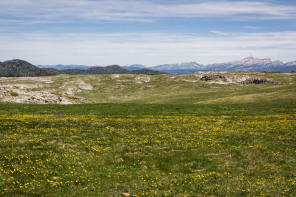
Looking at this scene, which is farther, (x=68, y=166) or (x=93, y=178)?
(x=68, y=166)

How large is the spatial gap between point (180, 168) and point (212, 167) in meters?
2.61

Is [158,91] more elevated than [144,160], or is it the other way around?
[158,91]

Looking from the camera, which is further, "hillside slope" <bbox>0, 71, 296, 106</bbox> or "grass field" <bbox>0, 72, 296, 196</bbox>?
"hillside slope" <bbox>0, 71, 296, 106</bbox>

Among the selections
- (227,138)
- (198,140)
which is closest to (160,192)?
(198,140)

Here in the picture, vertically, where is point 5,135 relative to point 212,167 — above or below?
above

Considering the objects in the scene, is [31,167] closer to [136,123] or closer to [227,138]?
[136,123]

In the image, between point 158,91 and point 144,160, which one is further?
point 158,91

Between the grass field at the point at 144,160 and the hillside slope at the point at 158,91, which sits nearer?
the grass field at the point at 144,160

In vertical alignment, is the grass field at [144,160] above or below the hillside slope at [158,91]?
below

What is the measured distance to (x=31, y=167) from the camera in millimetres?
14734

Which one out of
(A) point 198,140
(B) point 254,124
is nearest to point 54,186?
(A) point 198,140

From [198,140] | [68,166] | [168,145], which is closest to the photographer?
[68,166]

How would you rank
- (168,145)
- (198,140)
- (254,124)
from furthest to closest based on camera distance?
(254,124) < (198,140) < (168,145)

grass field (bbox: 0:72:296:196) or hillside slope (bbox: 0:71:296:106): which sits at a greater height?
hillside slope (bbox: 0:71:296:106)
